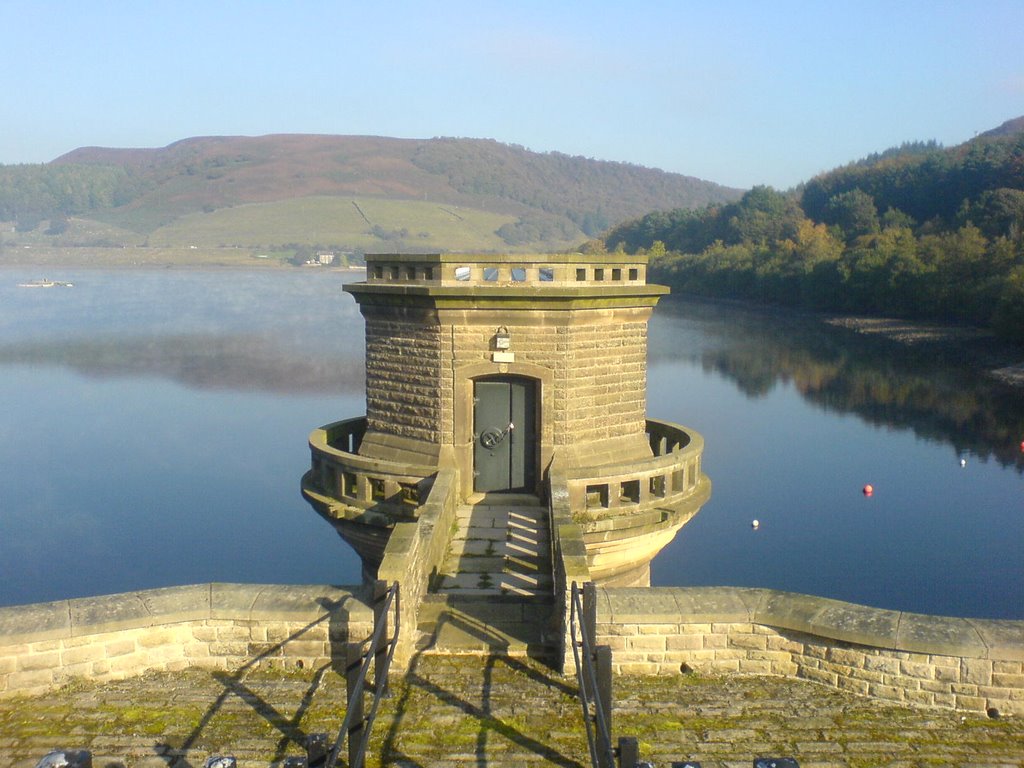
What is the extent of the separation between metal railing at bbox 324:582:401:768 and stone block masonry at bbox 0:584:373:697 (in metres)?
0.42

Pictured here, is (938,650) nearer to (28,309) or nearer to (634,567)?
(634,567)

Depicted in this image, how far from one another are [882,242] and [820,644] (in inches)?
2865

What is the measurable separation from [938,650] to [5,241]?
675 feet

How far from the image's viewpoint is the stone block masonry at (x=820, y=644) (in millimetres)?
6590

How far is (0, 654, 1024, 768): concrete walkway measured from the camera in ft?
19.9

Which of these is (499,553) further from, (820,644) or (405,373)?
(820,644)

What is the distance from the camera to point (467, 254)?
11.1 meters

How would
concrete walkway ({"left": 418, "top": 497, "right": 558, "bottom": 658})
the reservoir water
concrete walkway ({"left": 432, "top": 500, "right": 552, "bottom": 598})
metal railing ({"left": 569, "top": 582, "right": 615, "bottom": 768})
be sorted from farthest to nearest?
the reservoir water
concrete walkway ({"left": 432, "top": 500, "right": 552, "bottom": 598})
concrete walkway ({"left": 418, "top": 497, "right": 558, "bottom": 658})
metal railing ({"left": 569, "top": 582, "right": 615, "bottom": 768})

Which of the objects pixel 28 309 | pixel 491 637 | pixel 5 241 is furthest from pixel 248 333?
pixel 5 241

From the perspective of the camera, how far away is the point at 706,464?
3325cm

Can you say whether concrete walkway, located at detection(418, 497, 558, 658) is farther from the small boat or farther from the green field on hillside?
the green field on hillside

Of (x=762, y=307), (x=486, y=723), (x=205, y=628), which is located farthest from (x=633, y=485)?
(x=762, y=307)

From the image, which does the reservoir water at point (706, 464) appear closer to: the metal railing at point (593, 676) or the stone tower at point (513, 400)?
the stone tower at point (513, 400)

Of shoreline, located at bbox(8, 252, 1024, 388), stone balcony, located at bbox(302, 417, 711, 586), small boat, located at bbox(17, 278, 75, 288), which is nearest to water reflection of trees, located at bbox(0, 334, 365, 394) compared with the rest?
shoreline, located at bbox(8, 252, 1024, 388)
